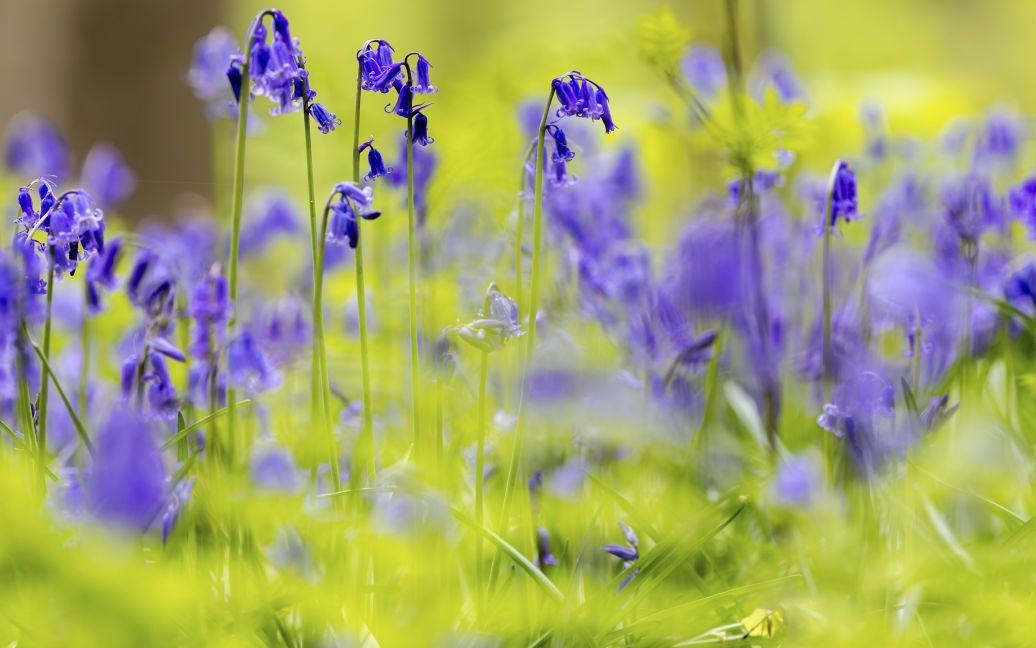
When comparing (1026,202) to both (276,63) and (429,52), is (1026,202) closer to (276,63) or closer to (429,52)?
(276,63)

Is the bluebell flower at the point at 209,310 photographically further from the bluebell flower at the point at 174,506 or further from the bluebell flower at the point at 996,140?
the bluebell flower at the point at 996,140

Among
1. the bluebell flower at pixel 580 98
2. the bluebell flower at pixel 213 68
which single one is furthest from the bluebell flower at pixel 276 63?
the bluebell flower at pixel 213 68

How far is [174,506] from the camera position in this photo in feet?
3.24

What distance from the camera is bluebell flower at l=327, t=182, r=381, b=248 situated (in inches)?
37.5

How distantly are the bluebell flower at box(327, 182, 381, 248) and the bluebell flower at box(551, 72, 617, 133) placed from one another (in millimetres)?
202

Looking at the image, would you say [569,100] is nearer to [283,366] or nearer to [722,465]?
[722,465]

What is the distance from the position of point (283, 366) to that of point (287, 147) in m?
0.95

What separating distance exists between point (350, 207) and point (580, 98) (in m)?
0.24

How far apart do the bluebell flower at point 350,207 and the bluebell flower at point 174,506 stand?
0.27 metres

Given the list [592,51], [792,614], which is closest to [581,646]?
[792,614]

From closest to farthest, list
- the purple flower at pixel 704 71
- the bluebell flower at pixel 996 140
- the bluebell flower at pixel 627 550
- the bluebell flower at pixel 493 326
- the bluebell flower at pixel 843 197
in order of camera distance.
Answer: the bluebell flower at pixel 493 326
the bluebell flower at pixel 627 550
the bluebell flower at pixel 843 197
the bluebell flower at pixel 996 140
the purple flower at pixel 704 71

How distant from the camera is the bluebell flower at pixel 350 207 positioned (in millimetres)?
954

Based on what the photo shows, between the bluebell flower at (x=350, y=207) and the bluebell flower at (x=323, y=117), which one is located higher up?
the bluebell flower at (x=323, y=117)

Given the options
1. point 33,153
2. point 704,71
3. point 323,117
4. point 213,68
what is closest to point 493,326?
point 323,117
